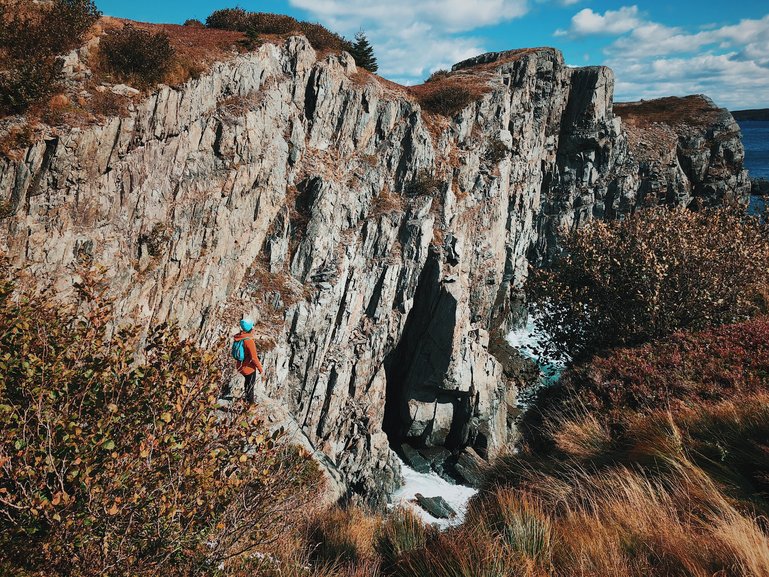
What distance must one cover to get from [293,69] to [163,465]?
35.4 metres

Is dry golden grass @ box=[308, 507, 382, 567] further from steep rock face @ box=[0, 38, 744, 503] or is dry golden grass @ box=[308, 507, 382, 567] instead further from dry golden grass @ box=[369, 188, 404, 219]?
dry golden grass @ box=[369, 188, 404, 219]

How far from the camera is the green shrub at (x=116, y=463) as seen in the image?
14.9 feet

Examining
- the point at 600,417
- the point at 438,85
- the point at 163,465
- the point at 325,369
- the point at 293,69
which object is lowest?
the point at 325,369

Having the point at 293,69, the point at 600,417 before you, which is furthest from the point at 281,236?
the point at 600,417

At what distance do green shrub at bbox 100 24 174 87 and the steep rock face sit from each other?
132 cm

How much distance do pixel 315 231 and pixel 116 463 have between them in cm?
2948

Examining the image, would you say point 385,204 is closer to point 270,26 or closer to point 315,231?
point 315,231

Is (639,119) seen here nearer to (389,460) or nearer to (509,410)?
(509,410)

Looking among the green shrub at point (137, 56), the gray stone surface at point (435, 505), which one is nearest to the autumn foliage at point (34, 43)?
the green shrub at point (137, 56)

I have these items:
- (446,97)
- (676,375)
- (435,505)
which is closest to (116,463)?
(676,375)

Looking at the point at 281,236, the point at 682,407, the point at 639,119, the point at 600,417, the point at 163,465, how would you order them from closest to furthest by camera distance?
1. the point at 163,465
2. the point at 682,407
3. the point at 600,417
4. the point at 281,236
5. the point at 639,119

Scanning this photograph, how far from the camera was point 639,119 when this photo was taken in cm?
8388

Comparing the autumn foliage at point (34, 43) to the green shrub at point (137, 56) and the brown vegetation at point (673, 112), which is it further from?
the brown vegetation at point (673, 112)

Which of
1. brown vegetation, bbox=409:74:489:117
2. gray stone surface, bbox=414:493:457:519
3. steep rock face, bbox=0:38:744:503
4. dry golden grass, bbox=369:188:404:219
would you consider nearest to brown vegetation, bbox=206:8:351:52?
steep rock face, bbox=0:38:744:503
